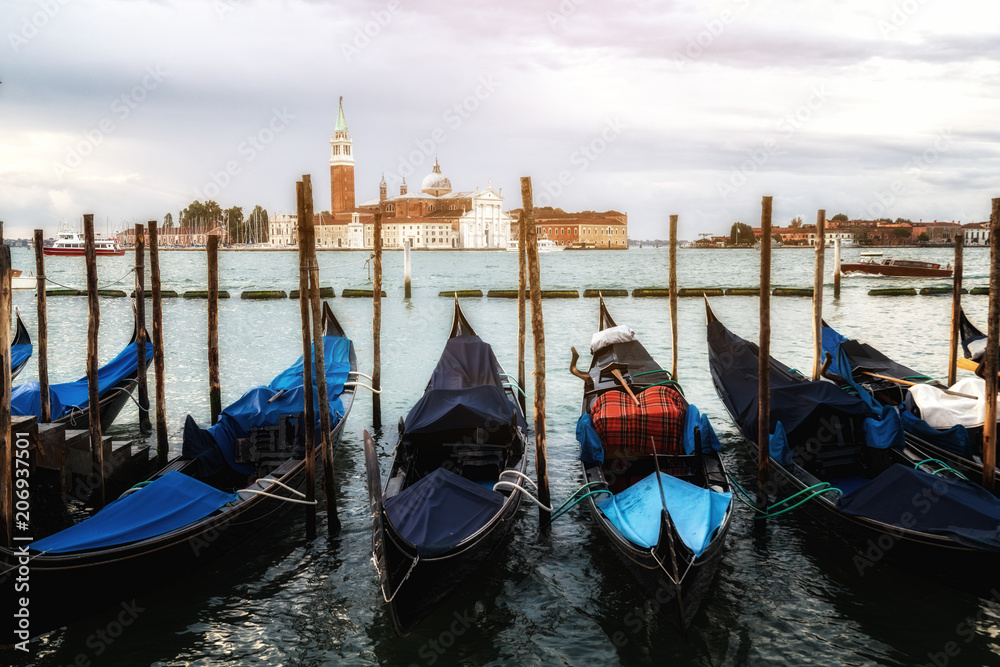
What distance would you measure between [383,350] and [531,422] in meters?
5.31

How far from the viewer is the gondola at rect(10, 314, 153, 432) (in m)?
5.50

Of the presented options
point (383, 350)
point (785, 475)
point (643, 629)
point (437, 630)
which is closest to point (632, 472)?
point (785, 475)

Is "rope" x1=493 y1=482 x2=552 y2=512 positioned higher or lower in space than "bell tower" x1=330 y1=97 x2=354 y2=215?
lower

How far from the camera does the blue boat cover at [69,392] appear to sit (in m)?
5.48

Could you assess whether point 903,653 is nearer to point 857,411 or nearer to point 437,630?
point 857,411

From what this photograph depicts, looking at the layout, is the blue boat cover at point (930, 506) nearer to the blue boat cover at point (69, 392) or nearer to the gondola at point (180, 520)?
the gondola at point (180, 520)

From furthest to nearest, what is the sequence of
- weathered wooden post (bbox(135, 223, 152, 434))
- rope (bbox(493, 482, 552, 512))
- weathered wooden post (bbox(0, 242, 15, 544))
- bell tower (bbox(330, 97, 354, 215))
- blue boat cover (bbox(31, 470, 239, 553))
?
bell tower (bbox(330, 97, 354, 215))
weathered wooden post (bbox(135, 223, 152, 434))
rope (bbox(493, 482, 552, 512))
blue boat cover (bbox(31, 470, 239, 553))
weathered wooden post (bbox(0, 242, 15, 544))

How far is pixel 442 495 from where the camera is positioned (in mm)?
3729

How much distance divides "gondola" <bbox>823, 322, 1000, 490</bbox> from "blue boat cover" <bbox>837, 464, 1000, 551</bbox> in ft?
2.72

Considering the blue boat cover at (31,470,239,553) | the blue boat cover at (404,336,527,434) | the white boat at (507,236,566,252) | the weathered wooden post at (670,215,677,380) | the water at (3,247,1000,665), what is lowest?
the water at (3,247,1000,665)

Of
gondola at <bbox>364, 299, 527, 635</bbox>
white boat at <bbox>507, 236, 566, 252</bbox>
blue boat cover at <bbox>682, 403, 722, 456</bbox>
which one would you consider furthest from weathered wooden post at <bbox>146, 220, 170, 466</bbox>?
white boat at <bbox>507, 236, 566, 252</bbox>

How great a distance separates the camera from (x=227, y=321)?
52.4 ft

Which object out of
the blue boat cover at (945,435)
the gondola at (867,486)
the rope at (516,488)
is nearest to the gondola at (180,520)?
the rope at (516,488)

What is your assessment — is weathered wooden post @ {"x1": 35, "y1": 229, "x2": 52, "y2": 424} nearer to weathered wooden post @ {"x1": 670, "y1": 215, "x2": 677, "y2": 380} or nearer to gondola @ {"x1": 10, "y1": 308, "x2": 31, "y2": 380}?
gondola @ {"x1": 10, "y1": 308, "x2": 31, "y2": 380}
